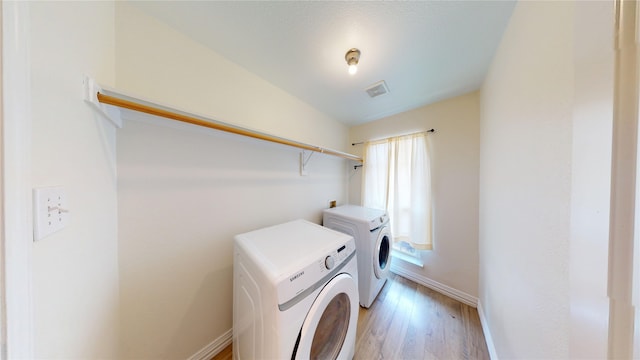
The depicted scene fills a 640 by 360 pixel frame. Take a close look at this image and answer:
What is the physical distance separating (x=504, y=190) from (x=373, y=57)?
Answer: 1.16 meters

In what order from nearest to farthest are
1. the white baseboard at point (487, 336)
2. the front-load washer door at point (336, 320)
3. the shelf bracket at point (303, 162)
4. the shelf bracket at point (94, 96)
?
the shelf bracket at point (94, 96), the front-load washer door at point (336, 320), the white baseboard at point (487, 336), the shelf bracket at point (303, 162)

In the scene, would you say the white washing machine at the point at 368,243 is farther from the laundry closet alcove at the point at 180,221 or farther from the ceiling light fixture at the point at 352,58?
the ceiling light fixture at the point at 352,58

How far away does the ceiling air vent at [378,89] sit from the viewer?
4.95 feet

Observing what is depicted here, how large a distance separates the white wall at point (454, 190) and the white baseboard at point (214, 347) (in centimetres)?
189

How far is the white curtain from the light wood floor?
0.52m

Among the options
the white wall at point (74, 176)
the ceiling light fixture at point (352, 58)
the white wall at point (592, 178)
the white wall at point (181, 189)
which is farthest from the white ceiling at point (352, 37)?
the white wall at point (592, 178)

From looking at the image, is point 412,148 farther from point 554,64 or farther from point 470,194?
point 554,64

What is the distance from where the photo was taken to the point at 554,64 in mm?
615

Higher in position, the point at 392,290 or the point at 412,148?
the point at 412,148

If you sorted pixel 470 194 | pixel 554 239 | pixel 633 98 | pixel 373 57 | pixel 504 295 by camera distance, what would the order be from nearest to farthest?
pixel 633 98, pixel 554 239, pixel 504 295, pixel 373 57, pixel 470 194

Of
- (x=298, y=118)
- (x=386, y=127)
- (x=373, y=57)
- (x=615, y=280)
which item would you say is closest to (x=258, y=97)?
(x=298, y=118)

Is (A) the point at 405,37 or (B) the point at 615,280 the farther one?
(A) the point at 405,37

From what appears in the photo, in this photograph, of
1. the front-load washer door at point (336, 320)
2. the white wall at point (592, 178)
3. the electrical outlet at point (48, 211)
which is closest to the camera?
the white wall at point (592, 178)

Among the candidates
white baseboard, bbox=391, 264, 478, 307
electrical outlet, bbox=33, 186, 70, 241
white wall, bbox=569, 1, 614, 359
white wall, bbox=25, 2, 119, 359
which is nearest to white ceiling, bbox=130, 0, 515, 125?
white wall, bbox=25, 2, 119, 359
